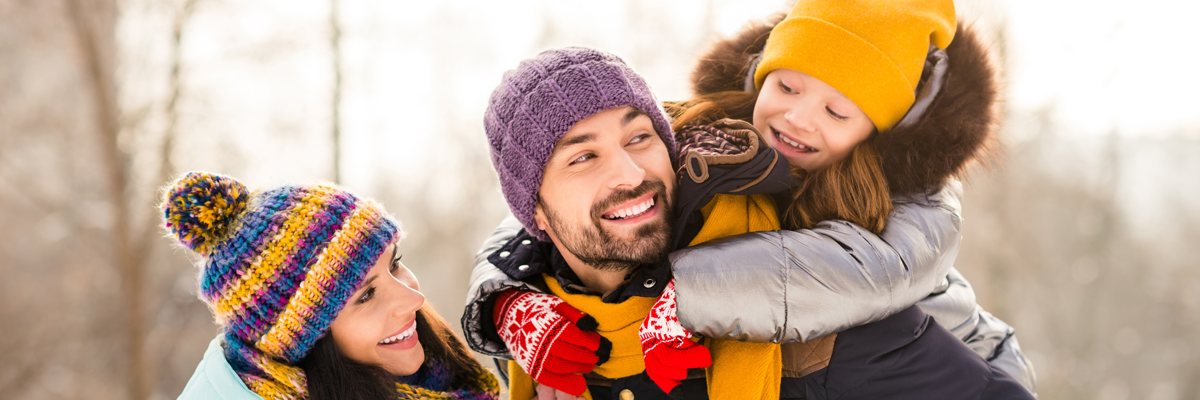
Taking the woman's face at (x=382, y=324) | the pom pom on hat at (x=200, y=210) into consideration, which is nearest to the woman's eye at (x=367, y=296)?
the woman's face at (x=382, y=324)

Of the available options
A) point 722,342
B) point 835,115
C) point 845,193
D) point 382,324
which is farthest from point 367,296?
point 835,115

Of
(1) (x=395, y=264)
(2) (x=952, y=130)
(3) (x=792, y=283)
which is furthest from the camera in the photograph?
(1) (x=395, y=264)

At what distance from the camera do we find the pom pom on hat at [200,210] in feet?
4.77

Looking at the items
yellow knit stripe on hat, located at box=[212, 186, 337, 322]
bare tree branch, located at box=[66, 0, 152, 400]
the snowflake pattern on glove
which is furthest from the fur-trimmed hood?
bare tree branch, located at box=[66, 0, 152, 400]

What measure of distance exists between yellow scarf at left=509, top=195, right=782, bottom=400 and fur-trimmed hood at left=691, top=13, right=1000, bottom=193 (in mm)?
382

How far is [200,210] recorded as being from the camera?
57.2 inches

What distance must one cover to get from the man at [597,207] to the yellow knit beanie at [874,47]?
1.09 feet

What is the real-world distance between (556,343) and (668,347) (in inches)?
12.0

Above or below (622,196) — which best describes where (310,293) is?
below

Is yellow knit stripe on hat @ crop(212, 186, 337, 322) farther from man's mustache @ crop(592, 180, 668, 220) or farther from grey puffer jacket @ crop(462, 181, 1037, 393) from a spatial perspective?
grey puffer jacket @ crop(462, 181, 1037, 393)

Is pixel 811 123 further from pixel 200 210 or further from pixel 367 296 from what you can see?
pixel 200 210

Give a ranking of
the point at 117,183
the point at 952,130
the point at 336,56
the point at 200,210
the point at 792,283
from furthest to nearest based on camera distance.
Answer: the point at 336,56
the point at 117,183
the point at 952,130
the point at 200,210
the point at 792,283

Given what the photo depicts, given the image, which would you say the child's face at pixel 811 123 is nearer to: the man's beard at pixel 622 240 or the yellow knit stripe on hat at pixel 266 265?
the man's beard at pixel 622 240

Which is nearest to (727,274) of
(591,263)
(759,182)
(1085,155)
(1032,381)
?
(759,182)
